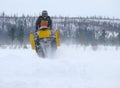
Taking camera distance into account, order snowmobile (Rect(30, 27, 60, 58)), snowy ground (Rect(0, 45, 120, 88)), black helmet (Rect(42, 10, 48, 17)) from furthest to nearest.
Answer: black helmet (Rect(42, 10, 48, 17)) < snowmobile (Rect(30, 27, 60, 58)) < snowy ground (Rect(0, 45, 120, 88))

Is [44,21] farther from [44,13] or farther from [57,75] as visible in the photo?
[57,75]

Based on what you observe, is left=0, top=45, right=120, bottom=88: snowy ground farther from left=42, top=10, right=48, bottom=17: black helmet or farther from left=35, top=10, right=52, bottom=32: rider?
left=42, top=10, right=48, bottom=17: black helmet

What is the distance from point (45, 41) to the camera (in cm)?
1565

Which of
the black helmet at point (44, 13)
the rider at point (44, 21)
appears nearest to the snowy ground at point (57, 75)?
the rider at point (44, 21)

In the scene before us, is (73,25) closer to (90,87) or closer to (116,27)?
(116,27)

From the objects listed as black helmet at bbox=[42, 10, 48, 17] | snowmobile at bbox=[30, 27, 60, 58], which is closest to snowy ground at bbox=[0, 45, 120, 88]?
snowmobile at bbox=[30, 27, 60, 58]

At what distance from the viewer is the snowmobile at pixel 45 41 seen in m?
15.5

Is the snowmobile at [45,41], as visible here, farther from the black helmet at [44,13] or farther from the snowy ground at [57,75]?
the snowy ground at [57,75]

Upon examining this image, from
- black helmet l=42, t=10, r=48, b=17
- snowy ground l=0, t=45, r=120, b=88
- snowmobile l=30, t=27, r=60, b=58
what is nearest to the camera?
snowy ground l=0, t=45, r=120, b=88

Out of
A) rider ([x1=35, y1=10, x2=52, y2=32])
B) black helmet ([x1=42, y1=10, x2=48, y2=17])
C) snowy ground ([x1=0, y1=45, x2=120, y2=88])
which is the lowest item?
snowy ground ([x1=0, y1=45, x2=120, y2=88])

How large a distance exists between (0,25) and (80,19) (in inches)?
2008

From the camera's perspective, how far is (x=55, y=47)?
16.0 metres

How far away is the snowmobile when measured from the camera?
15.5 meters

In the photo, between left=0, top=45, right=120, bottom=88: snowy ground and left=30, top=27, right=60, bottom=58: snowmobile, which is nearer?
left=0, top=45, right=120, bottom=88: snowy ground
